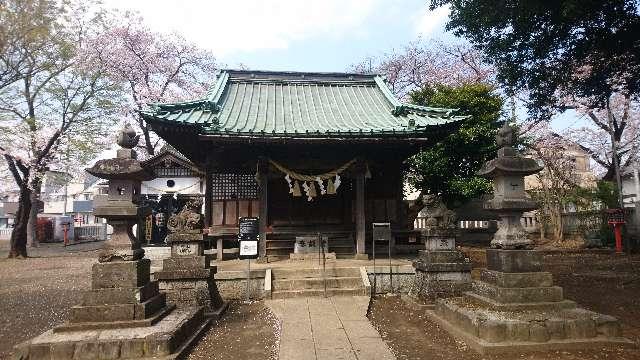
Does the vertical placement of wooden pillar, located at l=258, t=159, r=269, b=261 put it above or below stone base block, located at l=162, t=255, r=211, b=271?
above

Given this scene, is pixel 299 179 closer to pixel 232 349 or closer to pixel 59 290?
pixel 232 349

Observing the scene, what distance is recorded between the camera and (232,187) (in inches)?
582

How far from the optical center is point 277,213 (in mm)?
14719

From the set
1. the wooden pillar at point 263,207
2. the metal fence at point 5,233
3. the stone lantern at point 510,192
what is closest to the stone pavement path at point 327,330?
the wooden pillar at point 263,207

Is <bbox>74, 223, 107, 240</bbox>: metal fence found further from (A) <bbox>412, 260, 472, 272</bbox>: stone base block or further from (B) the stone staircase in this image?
(A) <bbox>412, 260, 472, 272</bbox>: stone base block

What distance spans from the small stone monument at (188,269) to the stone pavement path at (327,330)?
5.55 feet

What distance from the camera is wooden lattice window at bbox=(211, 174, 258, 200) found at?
14.7m

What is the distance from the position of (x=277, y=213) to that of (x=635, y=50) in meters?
11.4

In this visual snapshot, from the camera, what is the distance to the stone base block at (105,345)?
19.7 feet

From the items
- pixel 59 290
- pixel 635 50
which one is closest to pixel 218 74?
pixel 59 290

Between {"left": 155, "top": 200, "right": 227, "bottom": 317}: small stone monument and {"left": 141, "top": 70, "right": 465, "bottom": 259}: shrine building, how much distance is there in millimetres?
3038

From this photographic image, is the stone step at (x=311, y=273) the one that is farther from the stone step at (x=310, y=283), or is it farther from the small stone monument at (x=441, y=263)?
the small stone monument at (x=441, y=263)

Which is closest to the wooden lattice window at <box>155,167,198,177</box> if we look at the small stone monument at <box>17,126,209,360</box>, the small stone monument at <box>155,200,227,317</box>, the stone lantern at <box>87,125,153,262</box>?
the small stone monument at <box>155,200,227,317</box>

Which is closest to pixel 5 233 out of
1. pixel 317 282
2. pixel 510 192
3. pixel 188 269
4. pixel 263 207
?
pixel 263 207
